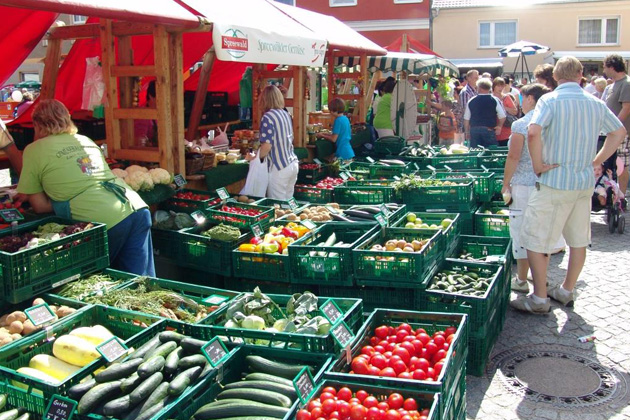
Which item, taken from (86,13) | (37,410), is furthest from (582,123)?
(37,410)

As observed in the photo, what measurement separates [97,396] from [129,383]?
0.16m

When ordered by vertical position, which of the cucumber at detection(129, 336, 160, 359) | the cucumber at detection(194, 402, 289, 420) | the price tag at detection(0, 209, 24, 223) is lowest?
the cucumber at detection(194, 402, 289, 420)

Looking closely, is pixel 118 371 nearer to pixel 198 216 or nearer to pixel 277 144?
pixel 198 216

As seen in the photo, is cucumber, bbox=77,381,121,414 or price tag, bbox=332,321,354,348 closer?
cucumber, bbox=77,381,121,414

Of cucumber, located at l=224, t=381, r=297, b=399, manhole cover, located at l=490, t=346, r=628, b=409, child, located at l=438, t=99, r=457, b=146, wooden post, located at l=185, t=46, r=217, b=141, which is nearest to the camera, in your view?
cucumber, located at l=224, t=381, r=297, b=399

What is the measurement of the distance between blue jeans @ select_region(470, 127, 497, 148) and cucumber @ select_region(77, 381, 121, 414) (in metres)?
8.68

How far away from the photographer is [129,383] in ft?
9.54

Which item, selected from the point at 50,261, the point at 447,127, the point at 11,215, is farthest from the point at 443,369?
the point at 447,127

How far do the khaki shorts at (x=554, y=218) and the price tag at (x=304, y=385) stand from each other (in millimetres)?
3183

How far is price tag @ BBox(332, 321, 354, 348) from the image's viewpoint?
128 inches

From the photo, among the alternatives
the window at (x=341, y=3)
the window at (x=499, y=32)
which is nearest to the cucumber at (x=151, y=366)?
the window at (x=341, y=3)

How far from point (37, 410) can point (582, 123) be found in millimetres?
4562

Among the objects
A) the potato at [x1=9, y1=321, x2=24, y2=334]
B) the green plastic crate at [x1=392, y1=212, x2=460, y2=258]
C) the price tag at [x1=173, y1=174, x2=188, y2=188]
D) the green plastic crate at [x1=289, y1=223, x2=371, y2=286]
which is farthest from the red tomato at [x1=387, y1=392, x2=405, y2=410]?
the price tag at [x1=173, y1=174, x2=188, y2=188]

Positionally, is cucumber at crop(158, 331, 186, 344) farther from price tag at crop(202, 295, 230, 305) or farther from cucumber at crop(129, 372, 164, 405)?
price tag at crop(202, 295, 230, 305)
